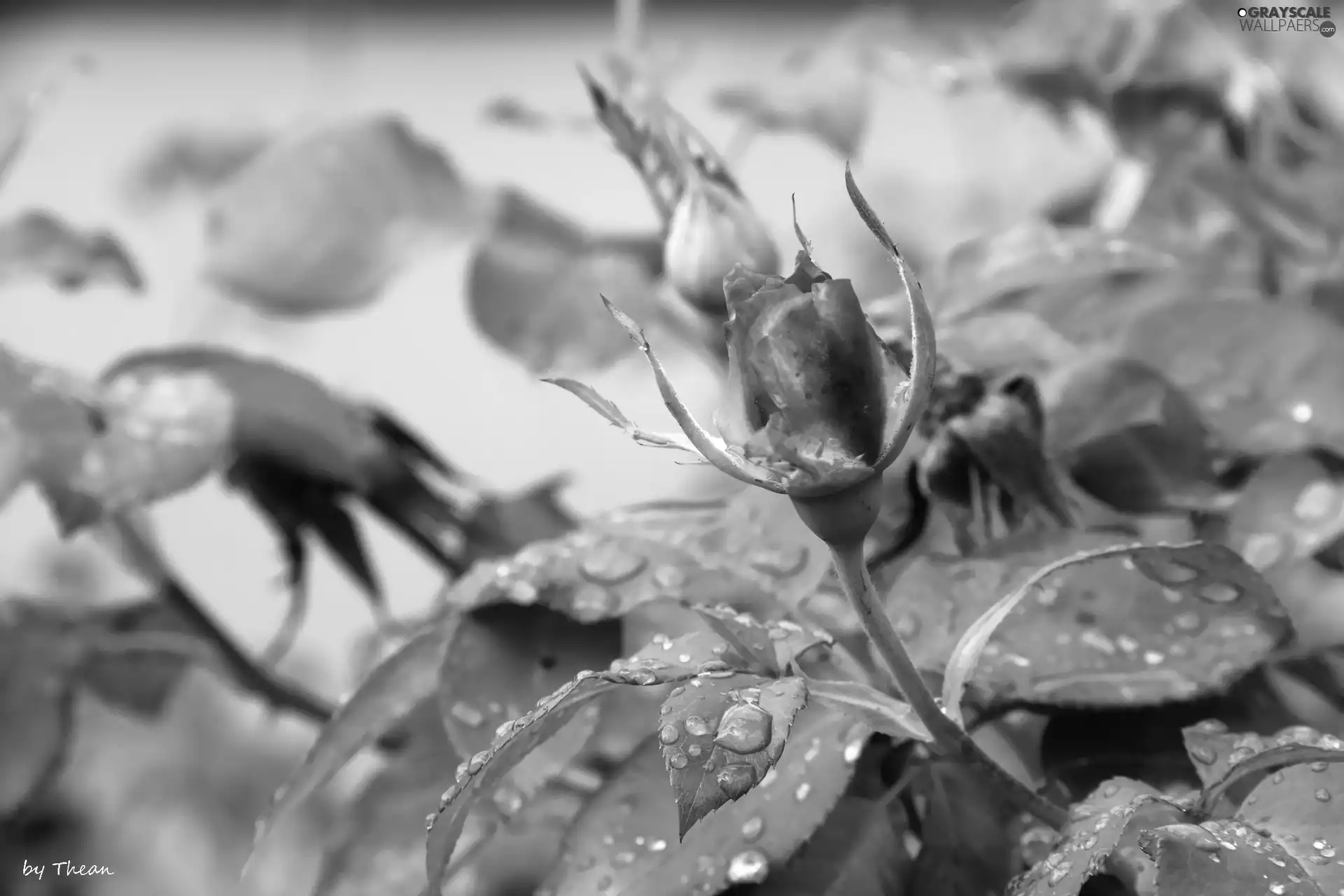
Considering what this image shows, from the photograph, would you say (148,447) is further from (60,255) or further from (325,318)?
(325,318)

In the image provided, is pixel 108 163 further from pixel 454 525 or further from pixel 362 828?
pixel 362 828

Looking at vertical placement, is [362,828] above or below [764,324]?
below

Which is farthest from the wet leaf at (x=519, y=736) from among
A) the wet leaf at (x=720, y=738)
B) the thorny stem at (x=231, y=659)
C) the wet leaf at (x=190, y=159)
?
the wet leaf at (x=190, y=159)

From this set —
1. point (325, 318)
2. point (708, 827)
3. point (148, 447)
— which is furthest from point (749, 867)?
point (325, 318)

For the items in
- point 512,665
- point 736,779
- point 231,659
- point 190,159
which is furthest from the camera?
point 190,159

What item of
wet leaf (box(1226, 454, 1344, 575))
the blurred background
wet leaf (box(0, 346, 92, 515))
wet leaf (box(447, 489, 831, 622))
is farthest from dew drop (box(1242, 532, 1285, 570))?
the blurred background

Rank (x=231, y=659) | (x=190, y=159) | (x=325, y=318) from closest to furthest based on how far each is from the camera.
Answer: (x=231, y=659) < (x=190, y=159) < (x=325, y=318)

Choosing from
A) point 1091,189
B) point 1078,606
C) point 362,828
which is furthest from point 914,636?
point 1091,189
